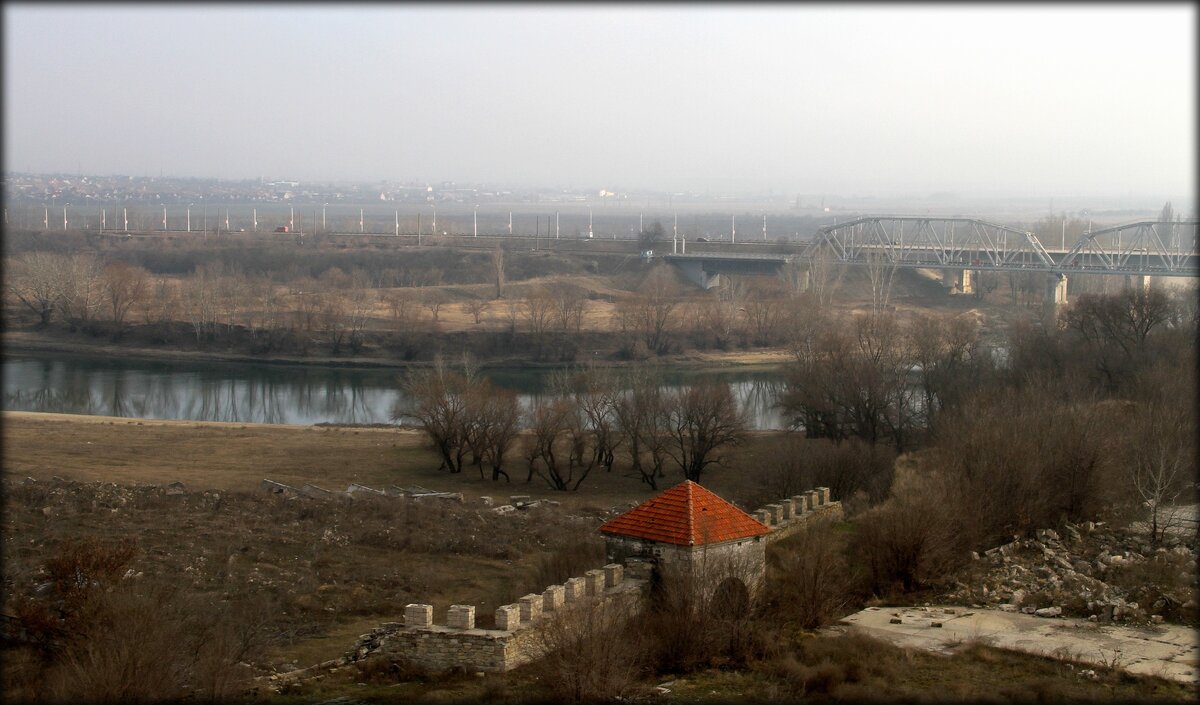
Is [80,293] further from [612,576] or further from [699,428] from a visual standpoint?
[612,576]

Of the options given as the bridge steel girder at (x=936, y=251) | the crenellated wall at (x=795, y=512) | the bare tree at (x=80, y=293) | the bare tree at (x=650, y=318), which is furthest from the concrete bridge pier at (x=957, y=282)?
the crenellated wall at (x=795, y=512)

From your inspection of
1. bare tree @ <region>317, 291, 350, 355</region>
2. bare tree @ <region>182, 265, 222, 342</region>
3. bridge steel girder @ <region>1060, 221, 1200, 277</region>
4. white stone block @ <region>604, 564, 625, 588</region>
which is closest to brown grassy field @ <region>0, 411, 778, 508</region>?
white stone block @ <region>604, 564, 625, 588</region>

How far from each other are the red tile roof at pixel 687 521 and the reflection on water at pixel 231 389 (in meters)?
16.5

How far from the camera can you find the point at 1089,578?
1224cm

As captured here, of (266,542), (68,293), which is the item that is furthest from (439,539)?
(68,293)

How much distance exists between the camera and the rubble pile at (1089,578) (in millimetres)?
11359

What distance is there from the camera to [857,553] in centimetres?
1341

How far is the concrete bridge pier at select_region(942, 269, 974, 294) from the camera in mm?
61438

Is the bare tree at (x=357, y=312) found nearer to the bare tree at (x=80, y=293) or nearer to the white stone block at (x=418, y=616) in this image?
the bare tree at (x=80, y=293)

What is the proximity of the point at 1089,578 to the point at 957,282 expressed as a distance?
51328 mm

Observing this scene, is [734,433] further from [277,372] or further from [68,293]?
[68,293]

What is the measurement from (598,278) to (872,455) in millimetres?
46608

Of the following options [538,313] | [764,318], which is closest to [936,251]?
[764,318]

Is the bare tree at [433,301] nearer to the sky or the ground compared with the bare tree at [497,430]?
nearer to the sky
